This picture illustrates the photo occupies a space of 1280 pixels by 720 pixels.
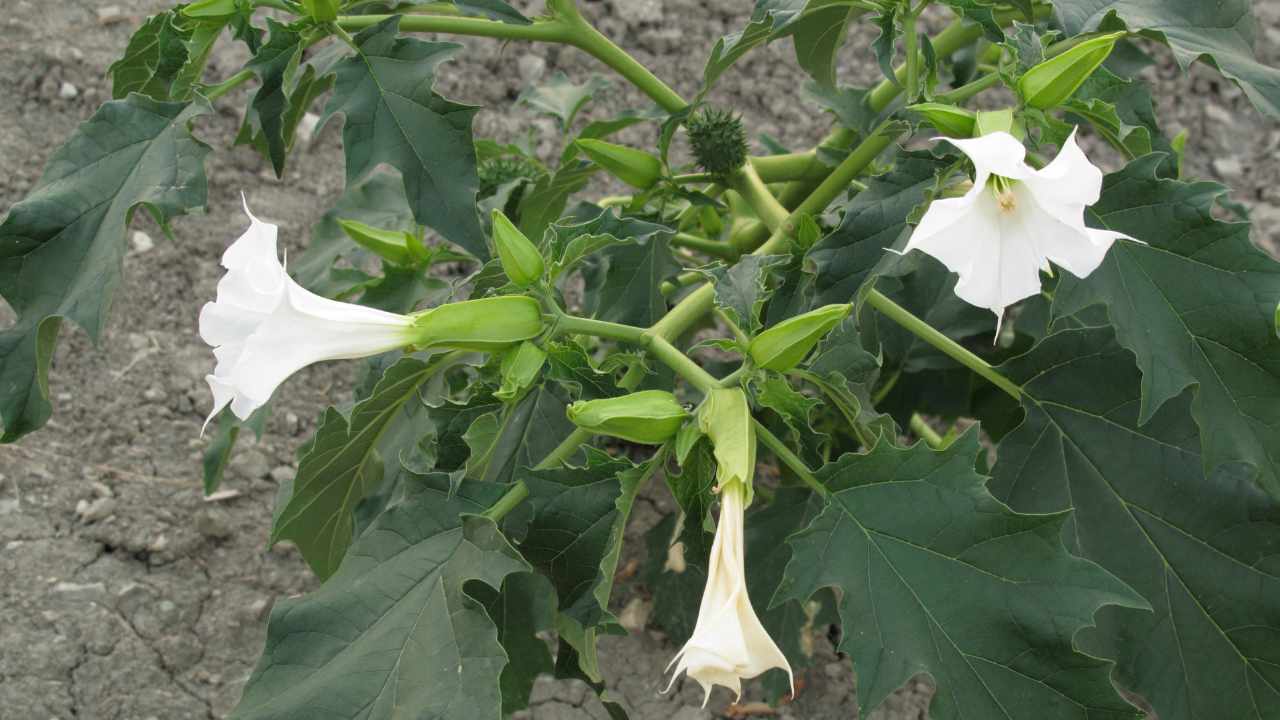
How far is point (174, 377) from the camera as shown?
181 centimetres

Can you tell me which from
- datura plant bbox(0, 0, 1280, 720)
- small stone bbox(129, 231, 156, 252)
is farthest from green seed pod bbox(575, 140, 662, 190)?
small stone bbox(129, 231, 156, 252)

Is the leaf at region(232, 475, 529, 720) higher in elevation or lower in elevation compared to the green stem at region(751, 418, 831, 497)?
lower

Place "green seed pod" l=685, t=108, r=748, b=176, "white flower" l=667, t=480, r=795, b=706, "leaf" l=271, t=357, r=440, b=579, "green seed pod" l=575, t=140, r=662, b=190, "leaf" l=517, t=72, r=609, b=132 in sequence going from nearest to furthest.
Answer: "white flower" l=667, t=480, r=795, b=706 → "leaf" l=271, t=357, r=440, b=579 → "green seed pod" l=575, t=140, r=662, b=190 → "green seed pod" l=685, t=108, r=748, b=176 → "leaf" l=517, t=72, r=609, b=132

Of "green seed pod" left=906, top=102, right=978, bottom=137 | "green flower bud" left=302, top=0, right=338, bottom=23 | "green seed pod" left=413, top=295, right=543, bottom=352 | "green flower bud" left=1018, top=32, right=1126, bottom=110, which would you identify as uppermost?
"green flower bud" left=1018, top=32, right=1126, bottom=110

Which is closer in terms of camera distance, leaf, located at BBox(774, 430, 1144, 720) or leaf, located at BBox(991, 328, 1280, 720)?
leaf, located at BBox(774, 430, 1144, 720)

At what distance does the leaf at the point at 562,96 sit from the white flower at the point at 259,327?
0.78 metres

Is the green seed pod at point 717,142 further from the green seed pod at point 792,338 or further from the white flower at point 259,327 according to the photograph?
the white flower at point 259,327

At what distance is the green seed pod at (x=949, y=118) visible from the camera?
94 centimetres

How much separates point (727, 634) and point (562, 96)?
106 centimetres

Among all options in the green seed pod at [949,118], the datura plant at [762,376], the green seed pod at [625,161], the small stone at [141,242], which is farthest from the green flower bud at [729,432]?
the small stone at [141,242]

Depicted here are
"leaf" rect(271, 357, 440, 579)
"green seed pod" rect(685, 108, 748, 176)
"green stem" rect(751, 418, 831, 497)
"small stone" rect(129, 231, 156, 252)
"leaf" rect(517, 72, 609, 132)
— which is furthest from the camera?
"small stone" rect(129, 231, 156, 252)

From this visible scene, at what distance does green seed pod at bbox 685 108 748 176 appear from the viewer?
1.36 m

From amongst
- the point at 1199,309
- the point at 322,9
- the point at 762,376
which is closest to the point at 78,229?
the point at 322,9

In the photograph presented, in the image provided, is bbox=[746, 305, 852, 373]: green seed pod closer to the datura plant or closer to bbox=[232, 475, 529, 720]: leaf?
the datura plant
